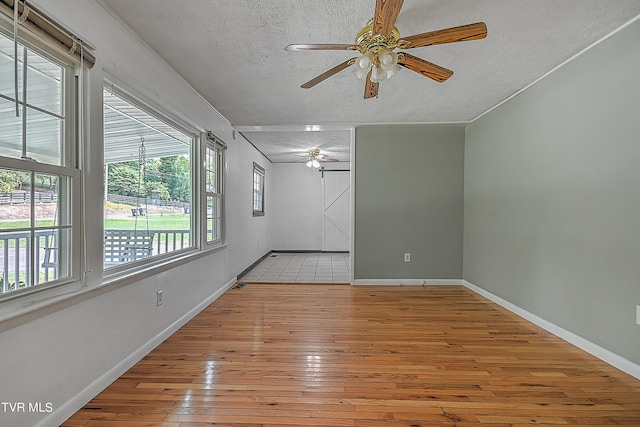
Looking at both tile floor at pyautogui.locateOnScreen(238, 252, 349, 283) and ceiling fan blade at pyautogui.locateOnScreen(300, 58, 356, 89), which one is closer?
ceiling fan blade at pyautogui.locateOnScreen(300, 58, 356, 89)

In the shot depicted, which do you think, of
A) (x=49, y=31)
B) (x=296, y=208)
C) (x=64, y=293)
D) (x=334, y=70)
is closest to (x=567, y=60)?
(x=334, y=70)

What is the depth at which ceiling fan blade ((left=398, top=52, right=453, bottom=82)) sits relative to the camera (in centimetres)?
187

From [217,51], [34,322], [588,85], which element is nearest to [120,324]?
[34,322]

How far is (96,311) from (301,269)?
3.79 metres

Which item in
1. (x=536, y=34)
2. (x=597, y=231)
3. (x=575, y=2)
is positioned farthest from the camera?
(x=597, y=231)

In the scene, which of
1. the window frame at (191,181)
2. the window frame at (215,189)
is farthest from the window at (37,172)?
the window frame at (215,189)

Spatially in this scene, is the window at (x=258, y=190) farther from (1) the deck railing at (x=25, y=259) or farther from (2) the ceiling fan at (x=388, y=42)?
(1) the deck railing at (x=25, y=259)

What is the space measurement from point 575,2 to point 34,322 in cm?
338

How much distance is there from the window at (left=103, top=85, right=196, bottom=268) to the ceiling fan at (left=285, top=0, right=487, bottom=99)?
1363 mm

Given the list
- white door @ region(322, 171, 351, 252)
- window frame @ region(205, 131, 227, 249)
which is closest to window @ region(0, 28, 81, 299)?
window frame @ region(205, 131, 227, 249)

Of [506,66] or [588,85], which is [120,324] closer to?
[506,66]

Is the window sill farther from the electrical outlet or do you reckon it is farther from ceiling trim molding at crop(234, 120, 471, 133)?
ceiling trim molding at crop(234, 120, 471, 133)

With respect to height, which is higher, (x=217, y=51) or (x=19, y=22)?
(x=217, y=51)

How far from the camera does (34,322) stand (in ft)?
4.28
